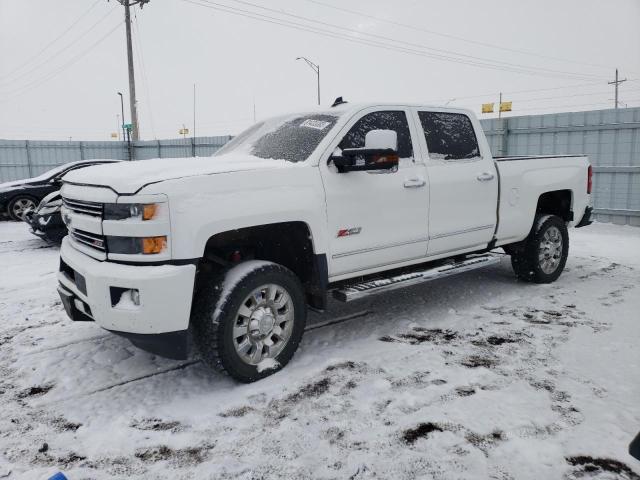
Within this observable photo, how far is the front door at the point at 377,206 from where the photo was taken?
3.91m

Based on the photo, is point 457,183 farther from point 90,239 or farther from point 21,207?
point 21,207

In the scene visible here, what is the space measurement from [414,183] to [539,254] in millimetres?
2476

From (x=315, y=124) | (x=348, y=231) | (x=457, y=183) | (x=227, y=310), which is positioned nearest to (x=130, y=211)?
(x=227, y=310)

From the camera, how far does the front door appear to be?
3.91 m

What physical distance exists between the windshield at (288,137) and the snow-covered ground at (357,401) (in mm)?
1639

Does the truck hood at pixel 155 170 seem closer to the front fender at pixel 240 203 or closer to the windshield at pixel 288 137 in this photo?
the front fender at pixel 240 203

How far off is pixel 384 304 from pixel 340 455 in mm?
2852

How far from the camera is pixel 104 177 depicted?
334 centimetres

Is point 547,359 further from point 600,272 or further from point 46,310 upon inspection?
point 46,310

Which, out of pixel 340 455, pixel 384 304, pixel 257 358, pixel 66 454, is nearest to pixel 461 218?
pixel 384 304

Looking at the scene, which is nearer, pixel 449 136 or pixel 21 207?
pixel 449 136

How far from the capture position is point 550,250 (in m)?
6.11

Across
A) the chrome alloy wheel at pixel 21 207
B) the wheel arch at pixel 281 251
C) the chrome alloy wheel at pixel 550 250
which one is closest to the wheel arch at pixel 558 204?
the chrome alloy wheel at pixel 550 250

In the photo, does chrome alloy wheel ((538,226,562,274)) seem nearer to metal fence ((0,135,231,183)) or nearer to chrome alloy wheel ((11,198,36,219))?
chrome alloy wheel ((11,198,36,219))
